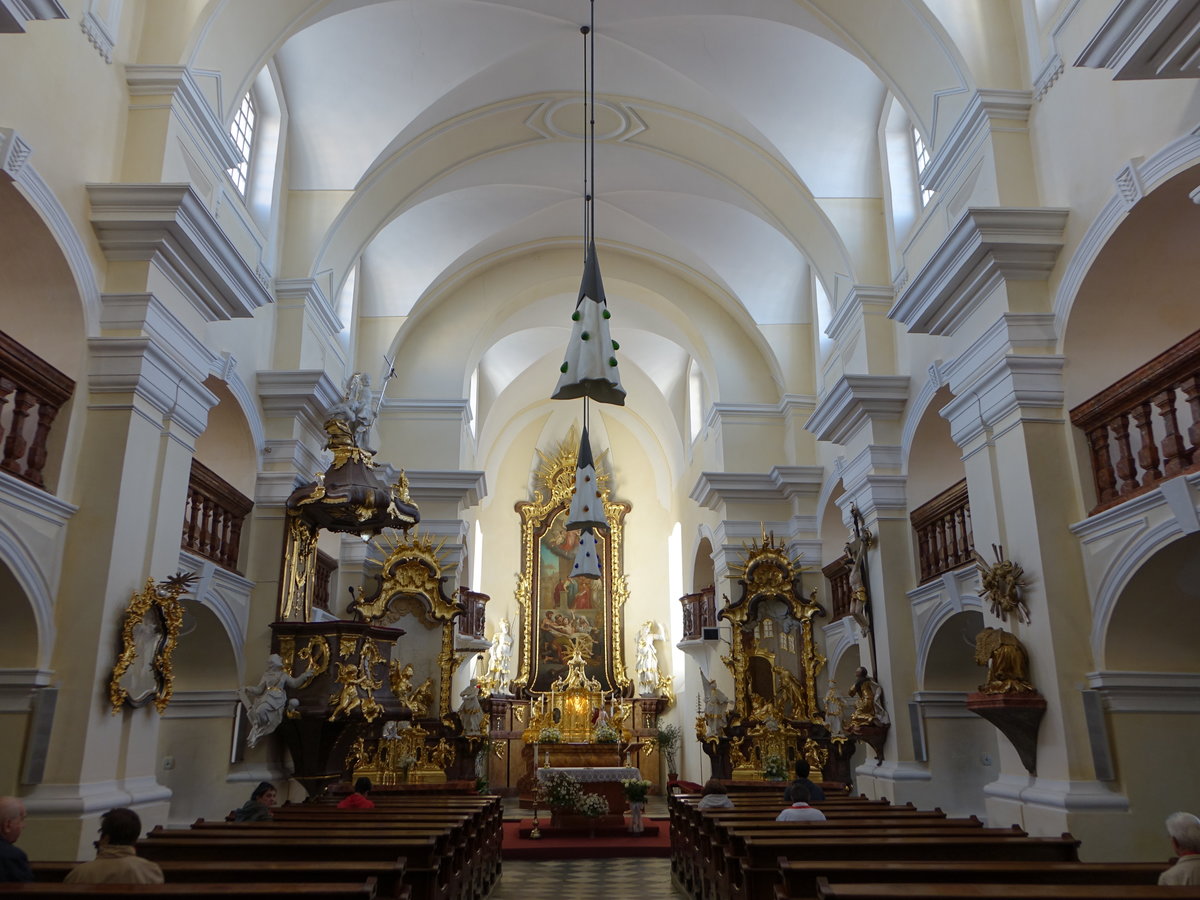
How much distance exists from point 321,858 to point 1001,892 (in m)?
3.62

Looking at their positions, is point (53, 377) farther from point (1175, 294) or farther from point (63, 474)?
point (1175, 294)

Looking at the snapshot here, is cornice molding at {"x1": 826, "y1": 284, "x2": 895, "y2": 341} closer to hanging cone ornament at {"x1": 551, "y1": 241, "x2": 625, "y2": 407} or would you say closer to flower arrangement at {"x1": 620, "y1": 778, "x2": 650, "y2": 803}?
hanging cone ornament at {"x1": 551, "y1": 241, "x2": 625, "y2": 407}

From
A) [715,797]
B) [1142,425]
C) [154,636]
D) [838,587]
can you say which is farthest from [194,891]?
[838,587]

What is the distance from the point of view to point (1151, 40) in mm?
5133

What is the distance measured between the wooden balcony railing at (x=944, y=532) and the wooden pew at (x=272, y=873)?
6.66 m

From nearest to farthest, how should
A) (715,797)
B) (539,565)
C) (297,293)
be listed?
(715,797), (297,293), (539,565)

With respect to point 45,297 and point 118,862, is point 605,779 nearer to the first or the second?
point 45,297

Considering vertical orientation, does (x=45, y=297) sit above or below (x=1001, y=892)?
above

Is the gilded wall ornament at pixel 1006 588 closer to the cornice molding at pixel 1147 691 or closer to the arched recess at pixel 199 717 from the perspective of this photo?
the cornice molding at pixel 1147 691

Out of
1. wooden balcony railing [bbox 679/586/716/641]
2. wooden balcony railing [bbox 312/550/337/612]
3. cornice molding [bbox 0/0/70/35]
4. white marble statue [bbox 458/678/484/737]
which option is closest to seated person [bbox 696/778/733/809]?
wooden balcony railing [bbox 312/550/337/612]

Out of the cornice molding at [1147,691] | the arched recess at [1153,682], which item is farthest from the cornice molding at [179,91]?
the cornice molding at [1147,691]

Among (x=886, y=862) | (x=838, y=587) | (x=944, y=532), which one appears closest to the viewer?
(x=886, y=862)

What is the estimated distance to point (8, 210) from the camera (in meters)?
6.74

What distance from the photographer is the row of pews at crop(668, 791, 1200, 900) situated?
13.2 ft
